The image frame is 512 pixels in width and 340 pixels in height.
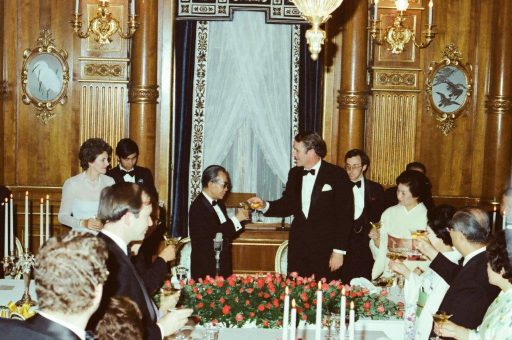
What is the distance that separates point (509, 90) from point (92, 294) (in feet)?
23.3

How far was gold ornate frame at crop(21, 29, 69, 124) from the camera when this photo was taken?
28.3 feet

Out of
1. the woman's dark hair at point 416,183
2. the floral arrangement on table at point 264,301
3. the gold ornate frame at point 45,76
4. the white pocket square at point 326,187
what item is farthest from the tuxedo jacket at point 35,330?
the gold ornate frame at point 45,76

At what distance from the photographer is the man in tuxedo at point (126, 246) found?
11.2 ft

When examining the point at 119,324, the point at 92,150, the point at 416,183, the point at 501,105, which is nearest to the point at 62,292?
the point at 119,324

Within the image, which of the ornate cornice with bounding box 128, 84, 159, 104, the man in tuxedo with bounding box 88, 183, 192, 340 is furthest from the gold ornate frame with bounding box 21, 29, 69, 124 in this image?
the man in tuxedo with bounding box 88, 183, 192, 340

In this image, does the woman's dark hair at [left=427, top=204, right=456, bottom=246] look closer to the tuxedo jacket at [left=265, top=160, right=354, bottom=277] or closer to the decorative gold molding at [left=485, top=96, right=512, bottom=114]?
the tuxedo jacket at [left=265, top=160, right=354, bottom=277]

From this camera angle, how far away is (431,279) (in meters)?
4.57

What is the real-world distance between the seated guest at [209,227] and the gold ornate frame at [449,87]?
3.84 meters

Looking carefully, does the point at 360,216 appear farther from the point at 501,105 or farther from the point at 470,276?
the point at 470,276

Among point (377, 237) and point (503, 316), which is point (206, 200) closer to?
point (377, 237)

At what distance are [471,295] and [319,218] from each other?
2.52m

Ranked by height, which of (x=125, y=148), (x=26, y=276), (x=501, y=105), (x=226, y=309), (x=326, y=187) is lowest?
(x=226, y=309)

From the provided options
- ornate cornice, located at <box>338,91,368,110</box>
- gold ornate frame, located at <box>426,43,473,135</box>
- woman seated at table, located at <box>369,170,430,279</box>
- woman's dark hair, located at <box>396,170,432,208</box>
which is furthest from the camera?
gold ornate frame, located at <box>426,43,473,135</box>

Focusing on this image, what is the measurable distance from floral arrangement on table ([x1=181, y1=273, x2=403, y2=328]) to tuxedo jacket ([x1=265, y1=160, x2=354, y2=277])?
1.66 m
